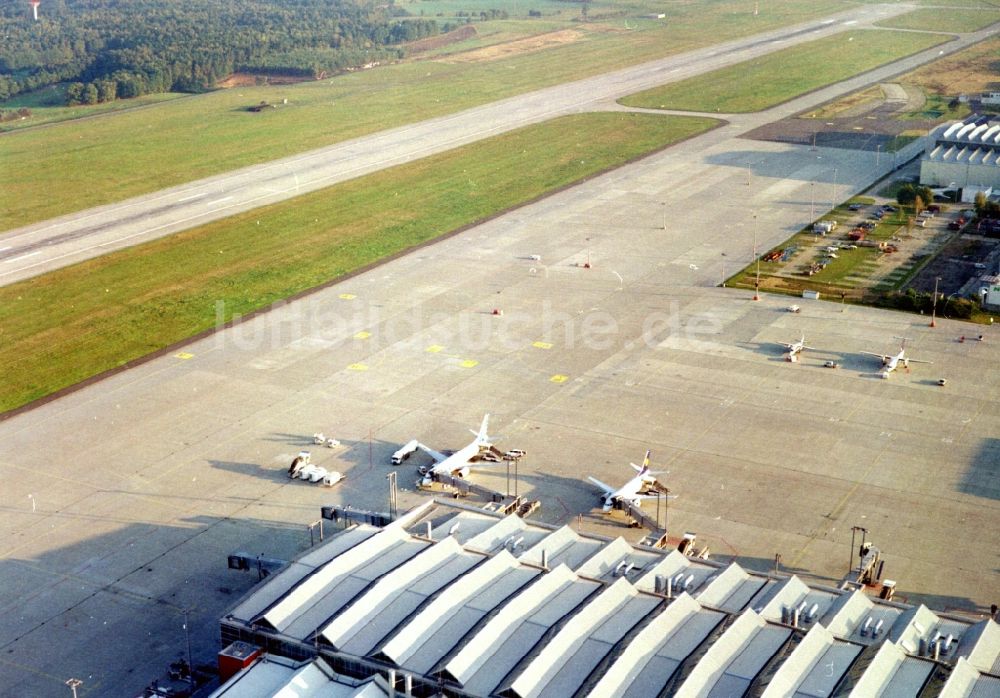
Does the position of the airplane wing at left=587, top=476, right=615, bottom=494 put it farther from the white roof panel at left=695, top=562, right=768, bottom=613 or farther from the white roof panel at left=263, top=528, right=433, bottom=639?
the white roof panel at left=263, top=528, right=433, bottom=639

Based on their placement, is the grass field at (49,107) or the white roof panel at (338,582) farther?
the grass field at (49,107)

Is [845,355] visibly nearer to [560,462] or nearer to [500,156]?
[560,462]

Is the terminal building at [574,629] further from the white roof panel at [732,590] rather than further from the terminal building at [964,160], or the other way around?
the terminal building at [964,160]

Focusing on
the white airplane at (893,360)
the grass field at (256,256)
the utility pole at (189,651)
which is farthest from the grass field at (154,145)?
the white airplane at (893,360)

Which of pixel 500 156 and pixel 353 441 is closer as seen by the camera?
pixel 353 441

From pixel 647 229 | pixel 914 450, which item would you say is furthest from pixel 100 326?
pixel 914 450

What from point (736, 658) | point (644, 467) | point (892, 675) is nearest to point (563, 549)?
point (736, 658)
